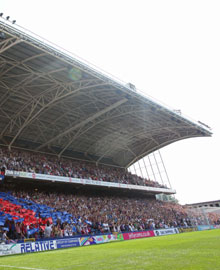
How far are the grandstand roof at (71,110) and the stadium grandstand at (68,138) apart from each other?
107 millimetres

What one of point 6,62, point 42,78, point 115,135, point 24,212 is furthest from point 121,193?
point 6,62

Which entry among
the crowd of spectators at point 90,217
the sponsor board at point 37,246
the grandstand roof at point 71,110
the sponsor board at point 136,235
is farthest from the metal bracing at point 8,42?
the sponsor board at point 136,235

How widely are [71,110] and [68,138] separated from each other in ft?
26.0

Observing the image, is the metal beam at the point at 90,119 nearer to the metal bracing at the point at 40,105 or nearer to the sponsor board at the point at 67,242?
the metal bracing at the point at 40,105

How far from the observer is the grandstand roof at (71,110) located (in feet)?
72.0

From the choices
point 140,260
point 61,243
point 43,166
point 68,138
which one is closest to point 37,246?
point 61,243

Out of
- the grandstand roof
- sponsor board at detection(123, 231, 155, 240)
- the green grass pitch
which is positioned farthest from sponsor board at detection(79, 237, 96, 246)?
the grandstand roof

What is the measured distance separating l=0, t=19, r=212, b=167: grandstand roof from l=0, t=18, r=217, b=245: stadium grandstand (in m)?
0.11

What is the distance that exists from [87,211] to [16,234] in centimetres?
1189

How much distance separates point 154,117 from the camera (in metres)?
37.4

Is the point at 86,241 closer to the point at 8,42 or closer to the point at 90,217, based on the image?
the point at 90,217

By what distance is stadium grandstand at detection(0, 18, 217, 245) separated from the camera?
21875 millimetres

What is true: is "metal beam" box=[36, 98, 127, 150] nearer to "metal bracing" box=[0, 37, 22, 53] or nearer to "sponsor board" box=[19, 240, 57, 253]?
"metal bracing" box=[0, 37, 22, 53]

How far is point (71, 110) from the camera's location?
105 feet
